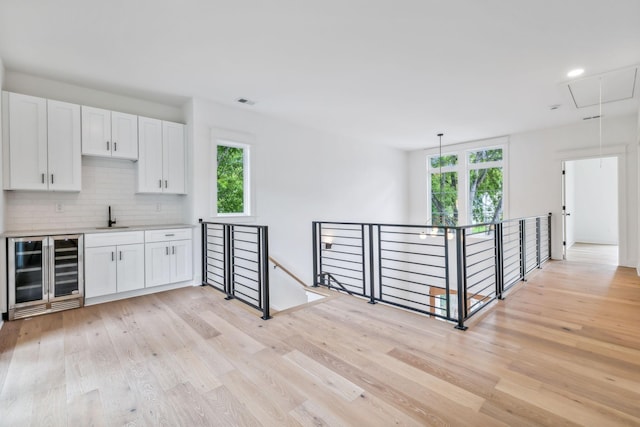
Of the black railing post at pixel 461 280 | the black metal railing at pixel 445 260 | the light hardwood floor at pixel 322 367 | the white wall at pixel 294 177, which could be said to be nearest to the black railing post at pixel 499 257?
the black metal railing at pixel 445 260

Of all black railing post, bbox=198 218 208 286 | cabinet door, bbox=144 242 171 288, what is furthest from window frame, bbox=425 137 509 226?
cabinet door, bbox=144 242 171 288

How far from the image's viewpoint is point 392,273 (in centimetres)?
780

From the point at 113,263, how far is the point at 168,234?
27.9 inches

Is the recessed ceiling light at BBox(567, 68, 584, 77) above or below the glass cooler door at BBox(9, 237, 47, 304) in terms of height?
above

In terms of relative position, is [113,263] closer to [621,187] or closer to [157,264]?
[157,264]

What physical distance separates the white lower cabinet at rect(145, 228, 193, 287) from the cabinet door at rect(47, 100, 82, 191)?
1.06 meters

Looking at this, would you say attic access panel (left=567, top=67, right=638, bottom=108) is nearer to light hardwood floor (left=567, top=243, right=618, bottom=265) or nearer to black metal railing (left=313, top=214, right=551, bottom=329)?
black metal railing (left=313, top=214, right=551, bottom=329)

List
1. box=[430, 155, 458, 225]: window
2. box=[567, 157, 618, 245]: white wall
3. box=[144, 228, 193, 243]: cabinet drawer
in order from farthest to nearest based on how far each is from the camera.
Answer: box=[567, 157, 618, 245]: white wall < box=[430, 155, 458, 225]: window < box=[144, 228, 193, 243]: cabinet drawer

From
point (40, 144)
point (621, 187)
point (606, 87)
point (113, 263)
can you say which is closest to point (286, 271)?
point (113, 263)

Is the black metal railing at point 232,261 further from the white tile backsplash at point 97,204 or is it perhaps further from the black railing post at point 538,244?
the black railing post at point 538,244

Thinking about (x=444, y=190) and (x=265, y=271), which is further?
(x=444, y=190)

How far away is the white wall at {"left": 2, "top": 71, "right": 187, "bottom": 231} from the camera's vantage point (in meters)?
3.49

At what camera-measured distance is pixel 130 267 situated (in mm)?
3732

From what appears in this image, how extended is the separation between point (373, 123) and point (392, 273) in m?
4.02
